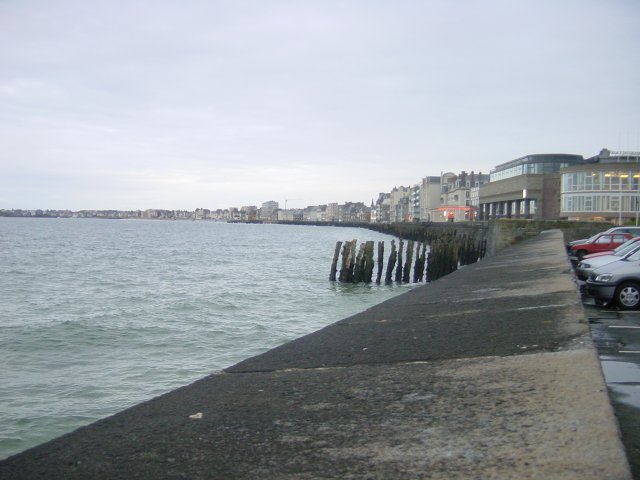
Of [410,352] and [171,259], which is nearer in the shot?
[410,352]

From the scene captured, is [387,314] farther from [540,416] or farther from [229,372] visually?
[540,416]

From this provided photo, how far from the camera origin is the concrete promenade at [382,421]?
9.96 ft

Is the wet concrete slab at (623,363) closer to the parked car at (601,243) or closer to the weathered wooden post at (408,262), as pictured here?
the parked car at (601,243)

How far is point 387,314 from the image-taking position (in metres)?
9.13

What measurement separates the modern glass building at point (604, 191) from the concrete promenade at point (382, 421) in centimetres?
5999

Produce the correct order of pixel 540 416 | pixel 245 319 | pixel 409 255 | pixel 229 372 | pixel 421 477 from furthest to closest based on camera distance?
pixel 409 255 → pixel 245 319 → pixel 229 372 → pixel 540 416 → pixel 421 477

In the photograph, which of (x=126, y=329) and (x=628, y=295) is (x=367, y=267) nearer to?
(x=126, y=329)

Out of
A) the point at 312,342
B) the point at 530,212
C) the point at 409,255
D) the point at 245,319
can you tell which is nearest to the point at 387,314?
the point at 312,342

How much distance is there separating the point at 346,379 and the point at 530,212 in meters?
76.9

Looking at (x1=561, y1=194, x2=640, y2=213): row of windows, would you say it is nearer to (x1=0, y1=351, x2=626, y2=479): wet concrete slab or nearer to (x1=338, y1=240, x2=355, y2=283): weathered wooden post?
(x1=338, y1=240, x2=355, y2=283): weathered wooden post

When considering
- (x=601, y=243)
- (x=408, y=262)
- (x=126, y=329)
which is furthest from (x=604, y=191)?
(x=126, y=329)

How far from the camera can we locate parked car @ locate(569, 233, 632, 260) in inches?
911

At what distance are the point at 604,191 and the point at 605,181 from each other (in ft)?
3.28

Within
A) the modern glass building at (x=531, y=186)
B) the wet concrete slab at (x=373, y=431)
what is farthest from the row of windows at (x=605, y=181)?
the wet concrete slab at (x=373, y=431)
